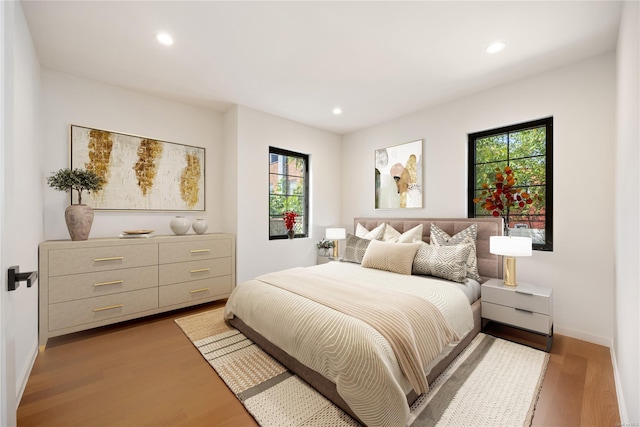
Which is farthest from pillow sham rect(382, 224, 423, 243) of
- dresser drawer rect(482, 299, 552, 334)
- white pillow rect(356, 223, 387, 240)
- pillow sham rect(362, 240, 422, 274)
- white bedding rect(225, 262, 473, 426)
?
dresser drawer rect(482, 299, 552, 334)

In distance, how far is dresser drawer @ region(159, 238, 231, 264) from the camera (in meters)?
2.99

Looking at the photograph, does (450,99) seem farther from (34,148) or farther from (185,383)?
(34,148)

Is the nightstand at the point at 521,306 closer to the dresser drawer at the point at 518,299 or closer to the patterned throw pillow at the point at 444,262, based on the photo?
the dresser drawer at the point at 518,299

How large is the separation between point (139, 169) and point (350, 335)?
3.12 m

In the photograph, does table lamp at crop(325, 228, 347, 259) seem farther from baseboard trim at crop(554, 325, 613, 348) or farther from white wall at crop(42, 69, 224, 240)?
baseboard trim at crop(554, 325, 613, 348)

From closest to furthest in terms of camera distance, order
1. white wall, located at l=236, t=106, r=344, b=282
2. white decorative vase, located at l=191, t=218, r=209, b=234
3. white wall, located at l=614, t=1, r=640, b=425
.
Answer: white wall, located at l=614, t=1, r=640, b=425 → white decorative vase, located at l=191, t=218, r=209, b=234 → white wall, located at l=236, t=106, r=344, b=282

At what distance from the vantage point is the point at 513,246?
7.92 ft

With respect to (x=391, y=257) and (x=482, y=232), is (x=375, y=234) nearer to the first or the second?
(x=391, y=257)

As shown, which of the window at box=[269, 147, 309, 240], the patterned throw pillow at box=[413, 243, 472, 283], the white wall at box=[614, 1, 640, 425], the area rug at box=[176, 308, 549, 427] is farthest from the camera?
the window at box=[269, 147, 309, 240]

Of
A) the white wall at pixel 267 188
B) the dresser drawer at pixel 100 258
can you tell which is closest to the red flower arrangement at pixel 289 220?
the white wall at pixel 267 188

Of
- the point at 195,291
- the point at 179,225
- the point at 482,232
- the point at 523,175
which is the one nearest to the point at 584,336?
the point at 482,232

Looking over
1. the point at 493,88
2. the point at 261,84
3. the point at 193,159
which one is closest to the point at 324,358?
the point at 261,84

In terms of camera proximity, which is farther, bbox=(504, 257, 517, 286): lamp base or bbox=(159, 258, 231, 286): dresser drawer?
bbox=(159, 258, 231, 286): dresser drawer

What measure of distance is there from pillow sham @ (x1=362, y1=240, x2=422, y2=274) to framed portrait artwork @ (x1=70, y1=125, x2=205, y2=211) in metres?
2.38
